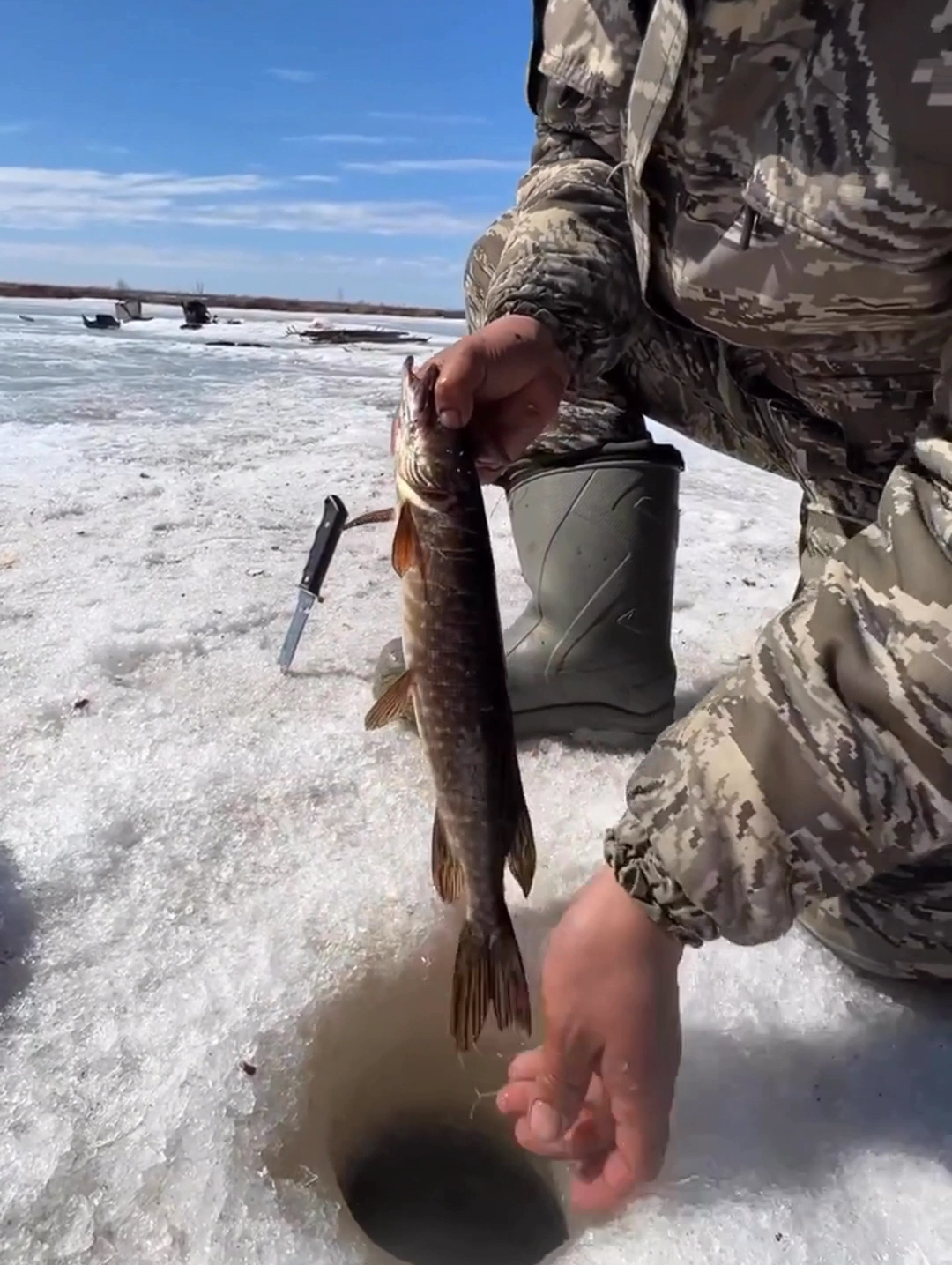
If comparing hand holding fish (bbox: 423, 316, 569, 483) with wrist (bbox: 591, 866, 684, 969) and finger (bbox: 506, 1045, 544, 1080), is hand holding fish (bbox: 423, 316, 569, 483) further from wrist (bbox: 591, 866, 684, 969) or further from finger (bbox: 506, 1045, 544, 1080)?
finger (bbox: 506, 1045, 544, 1080)

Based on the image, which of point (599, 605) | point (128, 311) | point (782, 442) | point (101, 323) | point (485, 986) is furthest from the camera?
point (128, 311)

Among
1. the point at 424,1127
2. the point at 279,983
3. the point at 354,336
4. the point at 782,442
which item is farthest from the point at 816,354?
the point at 354,336

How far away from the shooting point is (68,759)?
82.4 inches

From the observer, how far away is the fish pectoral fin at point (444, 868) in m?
1.67

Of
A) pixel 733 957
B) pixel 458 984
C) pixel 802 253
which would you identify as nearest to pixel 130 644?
pixel 458 984

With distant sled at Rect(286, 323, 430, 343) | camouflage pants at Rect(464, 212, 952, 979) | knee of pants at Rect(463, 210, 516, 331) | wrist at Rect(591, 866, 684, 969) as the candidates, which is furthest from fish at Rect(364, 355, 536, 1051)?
distant sled at Rect(286, 323, 430, 343)

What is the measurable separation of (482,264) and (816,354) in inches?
42.2

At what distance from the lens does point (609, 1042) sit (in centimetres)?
128

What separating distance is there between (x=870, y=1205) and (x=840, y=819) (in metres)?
0.54

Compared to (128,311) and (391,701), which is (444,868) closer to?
(391,701)

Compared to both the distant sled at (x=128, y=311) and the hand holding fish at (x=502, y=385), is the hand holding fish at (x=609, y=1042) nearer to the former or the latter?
the hand holding fish at (x=502, y=385)

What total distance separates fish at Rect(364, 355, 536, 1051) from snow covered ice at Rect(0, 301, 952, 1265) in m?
0.23

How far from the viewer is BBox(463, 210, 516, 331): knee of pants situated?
2.46m

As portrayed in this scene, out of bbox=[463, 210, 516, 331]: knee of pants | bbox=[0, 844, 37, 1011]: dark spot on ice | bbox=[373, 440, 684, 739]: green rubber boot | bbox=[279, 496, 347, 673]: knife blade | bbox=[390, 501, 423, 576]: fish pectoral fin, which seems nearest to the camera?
bbox=[0, 844, 37, 1011]: dark spot on ice
